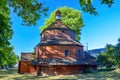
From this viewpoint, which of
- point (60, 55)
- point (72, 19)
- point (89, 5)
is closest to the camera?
point (89, 5)

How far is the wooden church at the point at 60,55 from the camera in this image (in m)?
40.6

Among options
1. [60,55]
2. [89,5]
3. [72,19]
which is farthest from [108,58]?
[89,5]

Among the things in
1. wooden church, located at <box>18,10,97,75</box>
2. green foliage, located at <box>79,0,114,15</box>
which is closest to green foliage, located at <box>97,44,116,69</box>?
wooden church, located at <box>18,10,97,75</box>

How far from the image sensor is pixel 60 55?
138 ft

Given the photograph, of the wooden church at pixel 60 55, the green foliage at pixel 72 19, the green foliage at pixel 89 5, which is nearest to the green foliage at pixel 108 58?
the wooden church at pixel 60 55

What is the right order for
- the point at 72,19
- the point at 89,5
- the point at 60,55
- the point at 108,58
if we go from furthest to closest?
1. the point at 72,19
2. the point at 108,58
3. the point at 60,55
4. the point at 89,5

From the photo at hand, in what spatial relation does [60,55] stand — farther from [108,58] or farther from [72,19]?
[72,19]

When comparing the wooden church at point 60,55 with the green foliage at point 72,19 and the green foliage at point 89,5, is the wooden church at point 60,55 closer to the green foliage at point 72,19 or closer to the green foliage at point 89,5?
the green foliage at point 72,19

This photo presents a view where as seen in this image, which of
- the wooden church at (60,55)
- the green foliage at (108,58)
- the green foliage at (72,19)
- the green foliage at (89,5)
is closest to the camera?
the green foliage at (89,5)

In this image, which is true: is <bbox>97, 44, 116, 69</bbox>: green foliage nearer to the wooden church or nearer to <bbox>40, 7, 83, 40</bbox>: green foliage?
the wooden church

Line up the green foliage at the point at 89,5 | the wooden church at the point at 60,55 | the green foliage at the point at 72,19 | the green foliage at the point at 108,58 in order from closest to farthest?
Result: the green foliage at the point at 89,5, the wooden church at the point at 60,55, the green foliage at the point at 108,58, the green foliage at the point at 72,19

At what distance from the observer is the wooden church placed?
40625 millimetres

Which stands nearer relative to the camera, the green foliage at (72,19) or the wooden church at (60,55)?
the wooden church at (60,55)

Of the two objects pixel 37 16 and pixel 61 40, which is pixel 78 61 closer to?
pixel 61 40
